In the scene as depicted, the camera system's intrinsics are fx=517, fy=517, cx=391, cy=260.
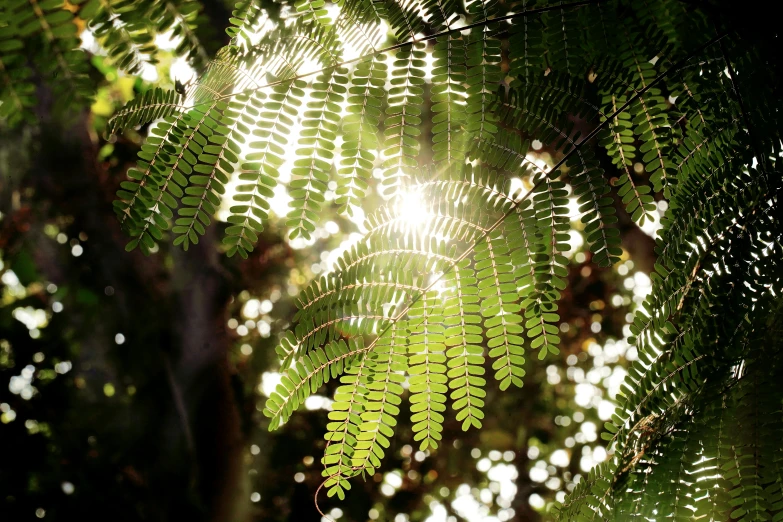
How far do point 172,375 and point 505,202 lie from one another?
437 cm

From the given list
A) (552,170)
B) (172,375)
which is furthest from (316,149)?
(172,375)

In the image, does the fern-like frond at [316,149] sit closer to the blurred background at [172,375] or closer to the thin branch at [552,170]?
the thin branch at [552,170]

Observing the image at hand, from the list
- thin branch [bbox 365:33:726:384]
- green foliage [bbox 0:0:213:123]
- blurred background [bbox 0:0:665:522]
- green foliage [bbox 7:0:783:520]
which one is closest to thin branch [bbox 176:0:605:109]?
green foliage [bbox 7:0:783:520]

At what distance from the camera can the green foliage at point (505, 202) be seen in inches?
43.5

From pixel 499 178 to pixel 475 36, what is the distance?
327 mm

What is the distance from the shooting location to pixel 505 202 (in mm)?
1254

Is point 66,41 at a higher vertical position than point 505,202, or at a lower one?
higher

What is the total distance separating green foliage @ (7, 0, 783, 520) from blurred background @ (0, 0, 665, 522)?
8.26 feet

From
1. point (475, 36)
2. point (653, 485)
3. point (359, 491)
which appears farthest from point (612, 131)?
point (359, 491)

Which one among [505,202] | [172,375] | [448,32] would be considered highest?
[448,32]

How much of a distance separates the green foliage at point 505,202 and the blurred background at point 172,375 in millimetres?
2518

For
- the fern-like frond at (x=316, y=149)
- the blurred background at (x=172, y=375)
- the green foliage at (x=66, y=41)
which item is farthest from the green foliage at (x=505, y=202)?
the blurred background at (x=172, y=375)

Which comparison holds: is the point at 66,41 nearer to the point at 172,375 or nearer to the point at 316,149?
the point at 316,149

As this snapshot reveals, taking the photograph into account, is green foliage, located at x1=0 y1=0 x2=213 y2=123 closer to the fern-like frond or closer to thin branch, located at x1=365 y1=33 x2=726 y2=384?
the fern-like frond
